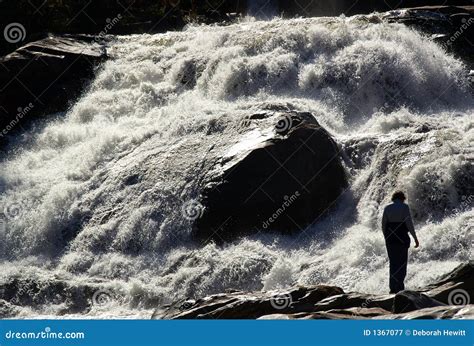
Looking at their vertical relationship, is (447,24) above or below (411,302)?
above

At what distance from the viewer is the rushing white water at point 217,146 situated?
54.1 ft

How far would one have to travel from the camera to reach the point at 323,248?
16781 millimetres

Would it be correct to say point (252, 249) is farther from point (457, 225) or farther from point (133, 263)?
point (457, 225)

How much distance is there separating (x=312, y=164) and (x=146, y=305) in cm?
369

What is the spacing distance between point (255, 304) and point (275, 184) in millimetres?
5514

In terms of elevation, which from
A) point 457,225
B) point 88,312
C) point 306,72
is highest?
point 306,72

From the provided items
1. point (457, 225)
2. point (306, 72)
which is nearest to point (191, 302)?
point (457, 225)
